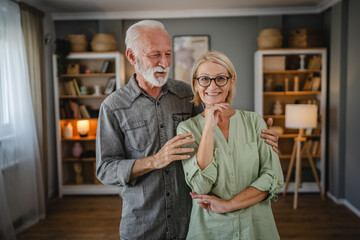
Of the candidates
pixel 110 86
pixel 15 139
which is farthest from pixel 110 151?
pixel 110 86

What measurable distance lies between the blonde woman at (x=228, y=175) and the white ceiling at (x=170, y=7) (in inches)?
136

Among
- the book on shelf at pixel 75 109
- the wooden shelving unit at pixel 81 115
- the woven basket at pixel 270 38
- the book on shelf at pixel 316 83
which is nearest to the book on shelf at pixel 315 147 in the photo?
the book on shelf at pixel 316 83

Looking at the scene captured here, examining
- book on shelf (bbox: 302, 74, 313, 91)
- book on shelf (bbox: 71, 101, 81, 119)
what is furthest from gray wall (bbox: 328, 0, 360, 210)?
book on shelf (bbox: 71, 101, 81, 119)

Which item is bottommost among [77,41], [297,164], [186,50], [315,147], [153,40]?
[297,164]

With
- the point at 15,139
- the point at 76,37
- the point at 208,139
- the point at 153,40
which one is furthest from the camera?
the point at 76,37

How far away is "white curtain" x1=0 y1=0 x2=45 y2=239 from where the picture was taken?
11.0 feet

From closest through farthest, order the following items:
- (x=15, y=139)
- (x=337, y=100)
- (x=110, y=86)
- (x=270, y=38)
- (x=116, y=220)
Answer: (x=15, y=139) < (x=116, y=220) < (x=337, y=100) < (x=270, y=38) < (x=110, y=86)

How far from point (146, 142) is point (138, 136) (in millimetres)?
50

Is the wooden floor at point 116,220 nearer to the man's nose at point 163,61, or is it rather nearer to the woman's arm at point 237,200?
the woman's arm at point 237,200

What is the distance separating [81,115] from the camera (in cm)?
498

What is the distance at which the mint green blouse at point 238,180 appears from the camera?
1299mm

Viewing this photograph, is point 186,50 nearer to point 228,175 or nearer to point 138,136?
point 138,136

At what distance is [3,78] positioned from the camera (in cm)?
337

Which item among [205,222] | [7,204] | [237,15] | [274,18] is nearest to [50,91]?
[7,204]
